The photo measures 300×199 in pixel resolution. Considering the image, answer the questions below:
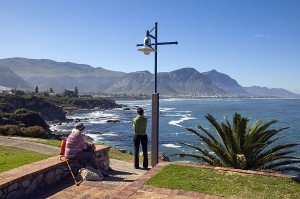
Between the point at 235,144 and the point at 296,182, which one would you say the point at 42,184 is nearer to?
the point at 296,182

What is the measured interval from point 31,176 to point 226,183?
3.86m

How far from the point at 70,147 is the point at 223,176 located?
11.7ft

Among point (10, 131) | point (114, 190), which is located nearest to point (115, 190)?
point (114, 190)

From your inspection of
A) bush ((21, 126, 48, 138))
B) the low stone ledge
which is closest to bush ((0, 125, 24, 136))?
bush ((21, 126, 48, 138))

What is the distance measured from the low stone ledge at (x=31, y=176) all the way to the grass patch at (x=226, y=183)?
2.19m

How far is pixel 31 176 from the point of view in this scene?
6484 millimetres

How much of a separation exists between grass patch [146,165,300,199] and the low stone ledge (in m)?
2.19

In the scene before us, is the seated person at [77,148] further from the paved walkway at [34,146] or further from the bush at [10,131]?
the bush at [10,131]

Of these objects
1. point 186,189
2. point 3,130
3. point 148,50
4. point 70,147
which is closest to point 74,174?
point 70,147

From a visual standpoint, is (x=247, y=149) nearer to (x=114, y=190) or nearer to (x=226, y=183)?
(x=226, y=183)

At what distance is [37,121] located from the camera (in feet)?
137

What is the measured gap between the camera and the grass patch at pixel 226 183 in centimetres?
592

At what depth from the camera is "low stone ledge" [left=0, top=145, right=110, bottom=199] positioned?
5973 mm

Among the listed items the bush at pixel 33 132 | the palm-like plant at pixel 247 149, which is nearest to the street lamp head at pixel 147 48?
the palm-like plant at pixel 247 149
